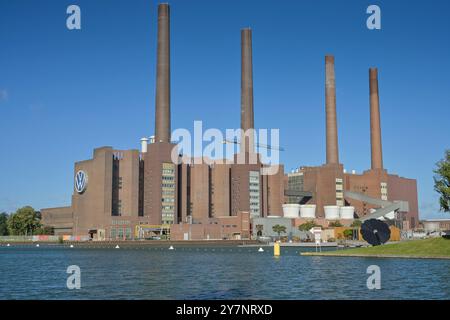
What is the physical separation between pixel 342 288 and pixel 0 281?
102 ft

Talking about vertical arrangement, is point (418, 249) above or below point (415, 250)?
above

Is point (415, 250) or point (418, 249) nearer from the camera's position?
point (415, 250)
